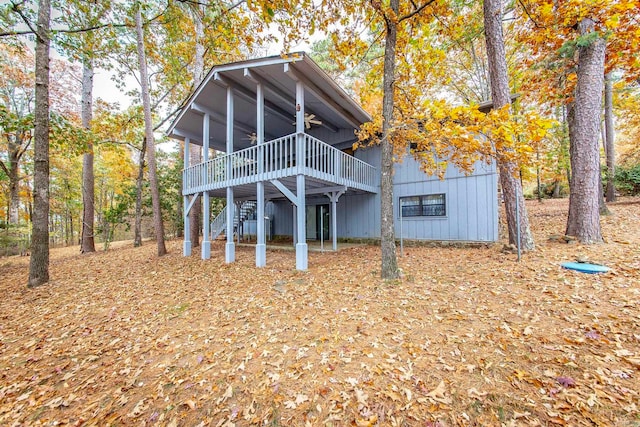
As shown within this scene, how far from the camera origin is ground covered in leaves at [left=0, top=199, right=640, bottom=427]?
2.24m

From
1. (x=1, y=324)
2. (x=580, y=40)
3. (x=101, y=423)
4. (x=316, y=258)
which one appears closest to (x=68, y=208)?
(x=1, y=324)

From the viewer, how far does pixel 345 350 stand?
10.0 feet

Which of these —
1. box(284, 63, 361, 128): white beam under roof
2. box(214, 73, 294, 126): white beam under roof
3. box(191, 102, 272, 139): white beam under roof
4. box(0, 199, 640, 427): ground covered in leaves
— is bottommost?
box(0, 199, 640, 427): ground covered in leaves

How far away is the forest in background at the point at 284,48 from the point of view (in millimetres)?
5188

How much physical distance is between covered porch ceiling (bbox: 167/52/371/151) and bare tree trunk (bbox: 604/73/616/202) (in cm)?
982

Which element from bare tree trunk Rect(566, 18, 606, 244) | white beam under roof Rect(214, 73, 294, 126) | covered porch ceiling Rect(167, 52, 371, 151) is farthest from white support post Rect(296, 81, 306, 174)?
bare tree trunk Rect(566, 18, 606, 244)

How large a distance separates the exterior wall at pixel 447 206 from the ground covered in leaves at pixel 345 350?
2.95m

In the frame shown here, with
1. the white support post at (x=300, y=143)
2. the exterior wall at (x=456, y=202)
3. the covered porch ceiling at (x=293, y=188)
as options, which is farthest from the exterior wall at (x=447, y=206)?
the white support post at (x=300, y=143)

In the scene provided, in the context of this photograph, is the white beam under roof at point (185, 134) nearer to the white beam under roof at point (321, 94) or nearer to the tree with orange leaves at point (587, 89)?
the white beam under roof at point (321, 94)

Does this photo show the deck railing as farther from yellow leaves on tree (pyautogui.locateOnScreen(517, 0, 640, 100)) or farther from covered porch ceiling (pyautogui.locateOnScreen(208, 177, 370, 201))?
yellow leaves on tree (pyautogui.locateOnScreen(517, 0, 640, 100))

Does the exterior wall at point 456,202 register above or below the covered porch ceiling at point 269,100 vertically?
below

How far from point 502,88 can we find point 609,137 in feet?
28.0

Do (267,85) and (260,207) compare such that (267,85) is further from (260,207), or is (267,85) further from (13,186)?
(13,186)

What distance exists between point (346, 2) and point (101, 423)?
764 cm
